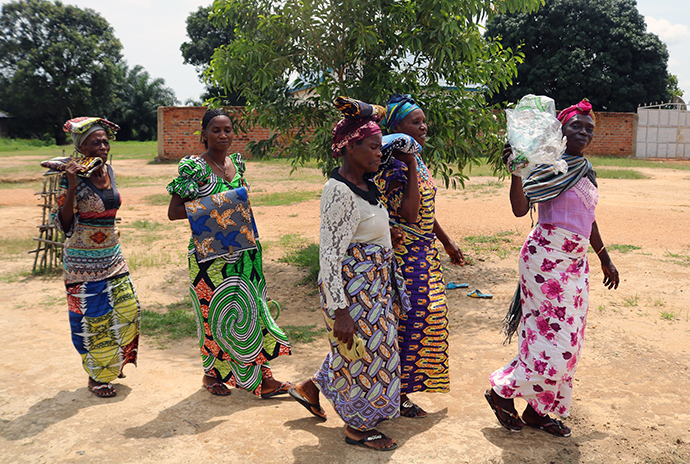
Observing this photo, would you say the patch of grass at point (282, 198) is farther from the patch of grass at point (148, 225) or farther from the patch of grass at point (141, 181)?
the patch of grass at point (141, 181)

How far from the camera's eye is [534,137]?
9.68ft

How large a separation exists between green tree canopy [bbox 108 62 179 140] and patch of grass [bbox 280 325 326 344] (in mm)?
37045

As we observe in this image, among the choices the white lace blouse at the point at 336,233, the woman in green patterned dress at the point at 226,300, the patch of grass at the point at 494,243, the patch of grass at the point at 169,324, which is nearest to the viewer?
the white lace blouse at the point at 336,233

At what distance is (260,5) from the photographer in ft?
20.1

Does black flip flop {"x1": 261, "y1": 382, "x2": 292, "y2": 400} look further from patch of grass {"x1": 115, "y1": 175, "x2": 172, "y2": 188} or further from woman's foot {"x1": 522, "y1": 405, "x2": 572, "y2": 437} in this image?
patch of grass {"x1": 115, "y1": 175, "x2": 172, "y2": 188}

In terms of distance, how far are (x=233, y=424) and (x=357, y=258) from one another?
4.26 ft

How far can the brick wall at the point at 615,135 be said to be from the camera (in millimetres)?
25234

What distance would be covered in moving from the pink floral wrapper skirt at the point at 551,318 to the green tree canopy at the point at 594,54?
2569cm

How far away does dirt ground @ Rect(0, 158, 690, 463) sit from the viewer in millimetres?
2969

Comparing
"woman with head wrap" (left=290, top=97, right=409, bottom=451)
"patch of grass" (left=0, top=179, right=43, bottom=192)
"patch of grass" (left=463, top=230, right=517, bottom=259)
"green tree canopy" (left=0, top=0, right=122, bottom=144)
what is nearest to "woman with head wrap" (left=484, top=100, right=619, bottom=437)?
"woman with head wrap" (left=290, top=97, right=409, bottom=451)

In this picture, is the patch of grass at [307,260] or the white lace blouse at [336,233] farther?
the patch of grass at [307,260]

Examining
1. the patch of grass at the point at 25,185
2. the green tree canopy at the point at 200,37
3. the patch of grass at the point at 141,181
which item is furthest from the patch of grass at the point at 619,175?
the green tree canopy at the point at 200,37

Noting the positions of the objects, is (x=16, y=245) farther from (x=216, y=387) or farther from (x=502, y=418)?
(x=502, y=418)

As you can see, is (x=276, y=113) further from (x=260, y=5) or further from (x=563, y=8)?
(x=563, y=8)
